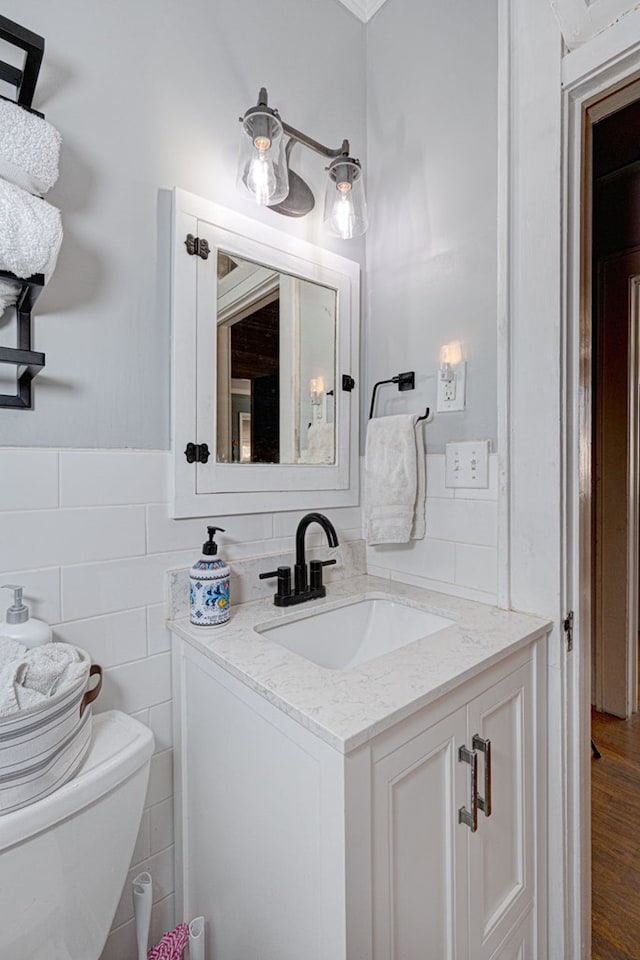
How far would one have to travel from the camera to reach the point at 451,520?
4.17 feet

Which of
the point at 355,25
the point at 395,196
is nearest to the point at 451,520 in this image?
the point at 395,196

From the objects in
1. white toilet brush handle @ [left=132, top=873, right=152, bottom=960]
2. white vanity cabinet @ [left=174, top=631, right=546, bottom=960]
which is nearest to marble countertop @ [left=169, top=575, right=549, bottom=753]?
white vanity cabinet @ [left=174, top=631, right=546, bottom=960]

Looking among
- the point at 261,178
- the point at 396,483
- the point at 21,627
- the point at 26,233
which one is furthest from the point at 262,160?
the point at 21,627

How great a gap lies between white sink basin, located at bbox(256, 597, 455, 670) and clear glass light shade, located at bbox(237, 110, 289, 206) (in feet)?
3.38

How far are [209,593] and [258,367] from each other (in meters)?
0.59

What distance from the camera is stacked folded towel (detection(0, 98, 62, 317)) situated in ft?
2.40

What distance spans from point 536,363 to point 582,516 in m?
0.38

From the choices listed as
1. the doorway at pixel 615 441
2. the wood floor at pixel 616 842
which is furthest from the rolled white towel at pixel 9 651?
the doorway at pixel 615 441

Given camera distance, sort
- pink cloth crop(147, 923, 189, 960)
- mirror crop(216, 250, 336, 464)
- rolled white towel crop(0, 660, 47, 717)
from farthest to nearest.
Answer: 1. mirror crop(216, 250, 336, 464)
2. pink cloth crop(147, 923, 189, 960)
3. rolled white towel crop(0, 660, 47, 717)

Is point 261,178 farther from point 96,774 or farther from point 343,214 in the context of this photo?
point 96,774

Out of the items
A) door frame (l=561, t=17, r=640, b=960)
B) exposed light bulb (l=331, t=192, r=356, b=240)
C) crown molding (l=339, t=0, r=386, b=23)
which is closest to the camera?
door frame (l=561, t=17, r=640, b=960)

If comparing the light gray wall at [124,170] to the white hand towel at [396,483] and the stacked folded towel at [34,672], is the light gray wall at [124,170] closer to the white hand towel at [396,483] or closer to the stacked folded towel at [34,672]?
the stacked folded towel at [34,672]

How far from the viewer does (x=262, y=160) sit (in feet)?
3.60

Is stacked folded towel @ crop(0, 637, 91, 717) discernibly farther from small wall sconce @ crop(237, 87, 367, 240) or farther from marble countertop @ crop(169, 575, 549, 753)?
small wall sconce @ crop(237, 87, 367, 240)
